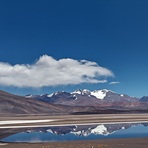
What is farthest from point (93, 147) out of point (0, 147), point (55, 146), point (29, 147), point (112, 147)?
point (0, 147)

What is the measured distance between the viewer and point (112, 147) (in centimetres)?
3044

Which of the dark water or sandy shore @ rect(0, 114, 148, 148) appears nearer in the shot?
sandy shore @ rect(0, 114, 148, 148)

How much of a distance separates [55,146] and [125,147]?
22.9 ft

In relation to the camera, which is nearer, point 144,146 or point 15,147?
point 144,146

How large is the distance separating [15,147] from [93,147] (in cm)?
836

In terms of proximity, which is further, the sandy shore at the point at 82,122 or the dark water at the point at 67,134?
the dark water at the point at 67,134

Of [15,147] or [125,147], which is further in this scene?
[15,147]

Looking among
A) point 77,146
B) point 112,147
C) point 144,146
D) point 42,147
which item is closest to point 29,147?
point 42,147

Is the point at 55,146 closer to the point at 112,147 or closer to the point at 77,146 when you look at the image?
the point at 77,146

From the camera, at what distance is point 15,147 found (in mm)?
33062

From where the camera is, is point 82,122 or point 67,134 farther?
point 82,122

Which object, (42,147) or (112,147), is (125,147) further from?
(42,147)

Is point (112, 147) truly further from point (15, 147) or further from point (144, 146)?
point (15, 147)

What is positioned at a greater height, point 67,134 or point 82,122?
point 82,122
